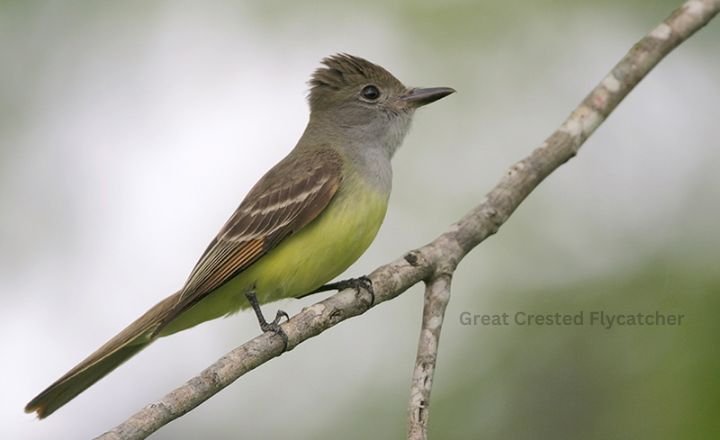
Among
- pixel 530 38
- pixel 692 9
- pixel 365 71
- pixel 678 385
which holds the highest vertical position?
pixel 530 38

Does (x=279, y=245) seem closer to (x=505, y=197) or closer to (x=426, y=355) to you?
(x=505, y=197)

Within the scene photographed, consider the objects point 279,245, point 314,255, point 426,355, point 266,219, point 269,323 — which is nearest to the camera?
point 426,355

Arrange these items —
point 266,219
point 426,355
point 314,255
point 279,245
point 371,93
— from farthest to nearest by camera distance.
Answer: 1. point 371,93
2. point 266,219
3. point 279,245
4. point 314,255
5. point 426,355

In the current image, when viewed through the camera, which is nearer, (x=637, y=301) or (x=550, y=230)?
(x=637, y=301)

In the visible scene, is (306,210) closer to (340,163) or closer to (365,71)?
(340,163)

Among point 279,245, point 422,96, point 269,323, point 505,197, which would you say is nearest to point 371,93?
point 422,96

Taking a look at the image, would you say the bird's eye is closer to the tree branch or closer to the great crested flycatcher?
the great crested flycatcher

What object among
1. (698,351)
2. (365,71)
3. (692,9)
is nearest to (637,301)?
(698,351)
